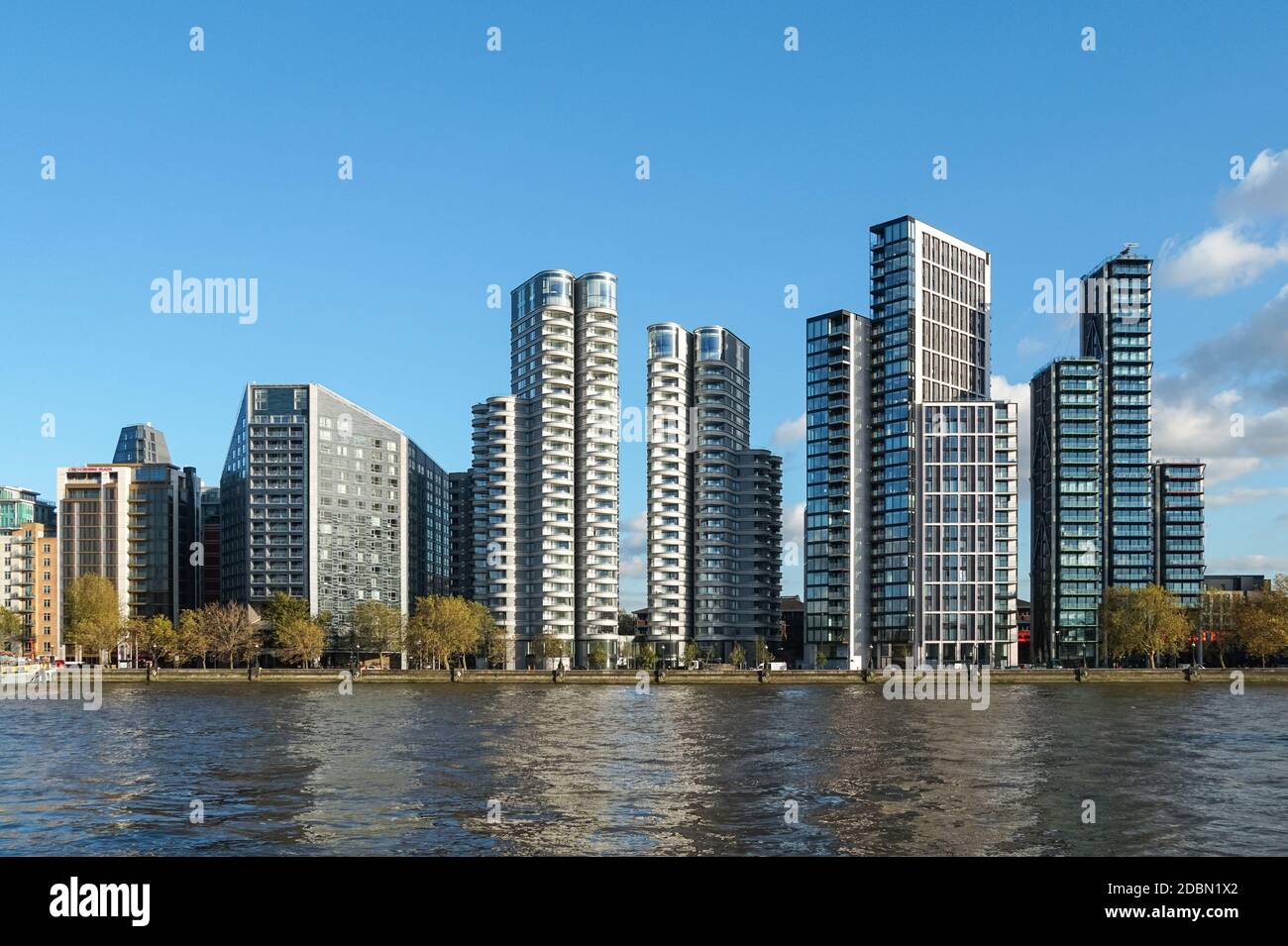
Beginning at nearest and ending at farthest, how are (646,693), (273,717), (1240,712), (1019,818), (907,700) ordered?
(1019,818) < (273,717) < (1240,712) < (907,700) < (646,693)

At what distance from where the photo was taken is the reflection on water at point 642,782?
43.2 m

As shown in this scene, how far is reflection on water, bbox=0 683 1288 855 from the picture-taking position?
43.2m

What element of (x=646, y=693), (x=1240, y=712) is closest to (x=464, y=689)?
(x=646, y=693)

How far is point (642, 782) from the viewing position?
58906mm

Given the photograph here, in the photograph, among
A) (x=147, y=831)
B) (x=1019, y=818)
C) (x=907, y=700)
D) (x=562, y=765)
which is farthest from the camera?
(x=907, y=700)

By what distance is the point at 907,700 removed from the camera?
463 feet
